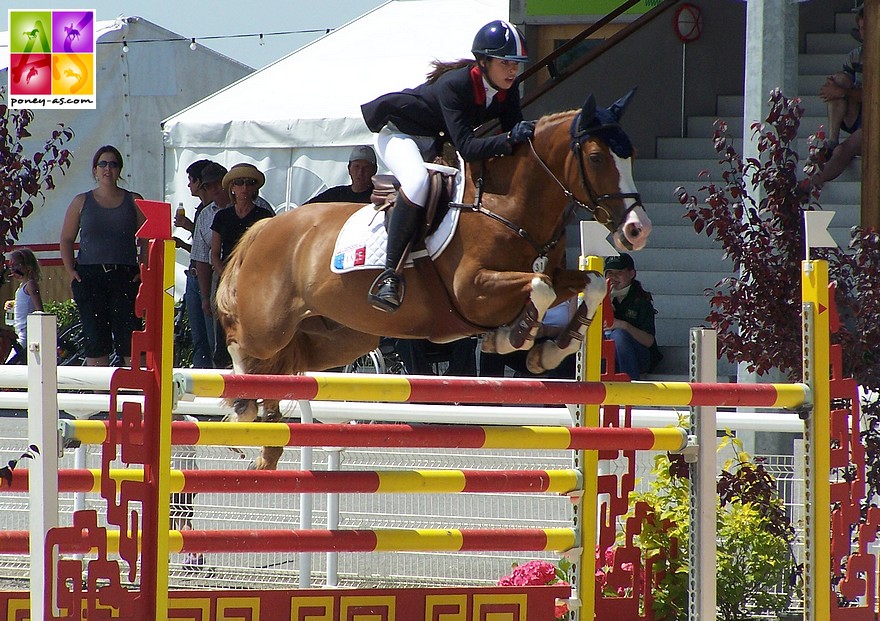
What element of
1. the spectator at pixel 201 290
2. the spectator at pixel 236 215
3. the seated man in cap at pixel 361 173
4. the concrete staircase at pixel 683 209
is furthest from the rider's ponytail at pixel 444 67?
the concrete staircase at pixel 683 209

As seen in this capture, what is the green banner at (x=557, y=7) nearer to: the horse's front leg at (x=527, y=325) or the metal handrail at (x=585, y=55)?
the metal handrail at (x=585, y=55)

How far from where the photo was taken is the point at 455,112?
13.7 ft

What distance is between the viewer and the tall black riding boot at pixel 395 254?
422cm

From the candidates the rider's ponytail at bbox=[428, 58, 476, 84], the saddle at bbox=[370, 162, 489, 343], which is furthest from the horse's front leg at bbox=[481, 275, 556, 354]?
the rider's ponytail at bbox=[428, 58, 476, 84]

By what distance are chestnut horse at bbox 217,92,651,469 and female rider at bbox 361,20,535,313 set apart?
0.40 ft

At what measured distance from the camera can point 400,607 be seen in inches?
137

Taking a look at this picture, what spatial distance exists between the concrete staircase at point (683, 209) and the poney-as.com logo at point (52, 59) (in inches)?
205

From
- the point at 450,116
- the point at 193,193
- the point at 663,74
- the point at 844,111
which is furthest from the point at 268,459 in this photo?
the point at 663,74

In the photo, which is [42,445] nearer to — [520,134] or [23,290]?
[520,134]

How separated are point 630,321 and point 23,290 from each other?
14.4ft

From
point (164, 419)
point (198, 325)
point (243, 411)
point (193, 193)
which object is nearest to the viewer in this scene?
point (164, 419)

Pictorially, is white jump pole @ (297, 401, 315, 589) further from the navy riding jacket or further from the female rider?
the navy riding jacket

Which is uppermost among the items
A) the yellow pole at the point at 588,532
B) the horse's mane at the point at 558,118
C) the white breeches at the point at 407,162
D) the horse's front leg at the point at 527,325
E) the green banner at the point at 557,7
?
the green banner at the point at 557,7

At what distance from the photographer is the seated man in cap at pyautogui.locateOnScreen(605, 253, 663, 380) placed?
278 inches
